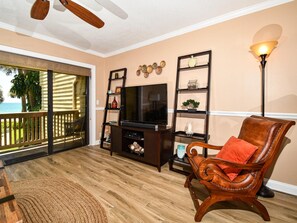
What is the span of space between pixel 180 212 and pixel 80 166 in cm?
197

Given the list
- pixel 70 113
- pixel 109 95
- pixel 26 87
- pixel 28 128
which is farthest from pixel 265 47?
pixel 28 128

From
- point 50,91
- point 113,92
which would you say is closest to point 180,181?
point 113,92

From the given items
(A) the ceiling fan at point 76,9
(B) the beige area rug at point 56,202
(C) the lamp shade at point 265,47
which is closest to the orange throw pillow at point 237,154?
(C) the lamp shade at point 265,47

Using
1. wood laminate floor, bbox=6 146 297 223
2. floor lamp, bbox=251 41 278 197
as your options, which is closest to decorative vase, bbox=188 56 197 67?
floor lamp, bbox=251 41 278 197

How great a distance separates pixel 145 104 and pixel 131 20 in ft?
4.96

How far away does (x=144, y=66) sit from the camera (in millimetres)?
3336

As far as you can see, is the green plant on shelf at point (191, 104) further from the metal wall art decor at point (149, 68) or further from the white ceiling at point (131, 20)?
the white ceiling at point (131, 20)

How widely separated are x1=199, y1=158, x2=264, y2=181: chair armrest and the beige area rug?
109cm

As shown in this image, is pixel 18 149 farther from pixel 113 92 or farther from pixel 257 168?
pixel 257 168

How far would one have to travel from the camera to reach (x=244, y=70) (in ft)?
7.35

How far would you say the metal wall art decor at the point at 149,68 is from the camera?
308 cm

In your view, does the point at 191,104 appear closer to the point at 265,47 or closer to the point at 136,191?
the point at 265,47

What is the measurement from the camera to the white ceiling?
2105 mm

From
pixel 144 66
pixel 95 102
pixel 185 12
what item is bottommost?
pixel 95 102
